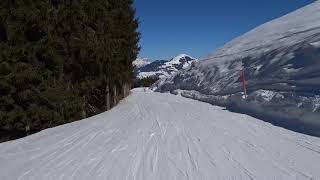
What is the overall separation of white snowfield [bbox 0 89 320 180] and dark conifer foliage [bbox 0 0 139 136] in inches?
159

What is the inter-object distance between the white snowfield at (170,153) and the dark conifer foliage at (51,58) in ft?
13.3

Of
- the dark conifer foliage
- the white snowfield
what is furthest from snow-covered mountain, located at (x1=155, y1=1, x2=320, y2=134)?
the dark conifer foliage

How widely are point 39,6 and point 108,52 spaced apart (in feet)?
14.8

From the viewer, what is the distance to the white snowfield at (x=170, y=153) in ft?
Result: 23.4

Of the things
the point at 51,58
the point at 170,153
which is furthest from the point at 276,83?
the point at 170,153

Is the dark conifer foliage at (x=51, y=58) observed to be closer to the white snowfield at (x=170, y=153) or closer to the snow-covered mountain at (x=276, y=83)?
the white snowfield at (x=170, y=153)

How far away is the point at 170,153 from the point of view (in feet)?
28.7

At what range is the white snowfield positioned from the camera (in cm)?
712

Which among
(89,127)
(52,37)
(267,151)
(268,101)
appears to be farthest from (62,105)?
(267,151)

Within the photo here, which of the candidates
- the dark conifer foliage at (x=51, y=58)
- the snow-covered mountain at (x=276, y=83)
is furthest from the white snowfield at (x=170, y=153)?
the dark conifer foliage at (x=51, y=58)

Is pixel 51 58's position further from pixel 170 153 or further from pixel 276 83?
pixel 170 153

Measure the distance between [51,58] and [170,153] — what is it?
10775 millimetres

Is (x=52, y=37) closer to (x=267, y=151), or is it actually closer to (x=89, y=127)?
(x=89, y=127)

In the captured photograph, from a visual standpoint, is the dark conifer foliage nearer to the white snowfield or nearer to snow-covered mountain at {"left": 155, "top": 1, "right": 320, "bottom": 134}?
the white snowfield
